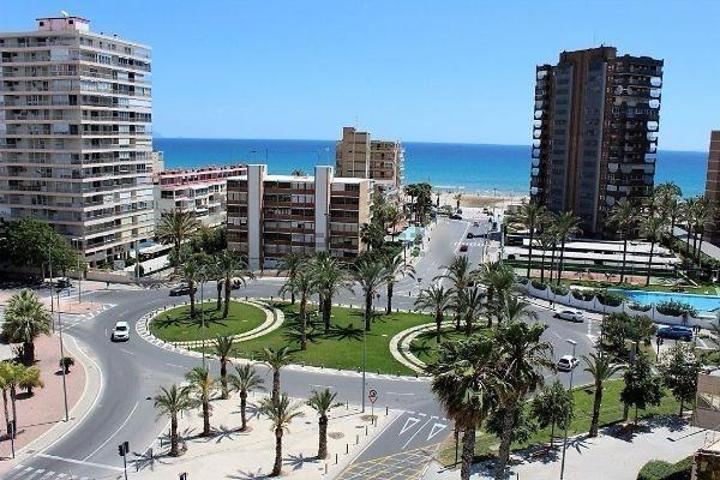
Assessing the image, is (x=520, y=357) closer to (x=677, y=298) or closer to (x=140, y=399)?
(x=140, y=399)

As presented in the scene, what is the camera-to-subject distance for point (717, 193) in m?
123

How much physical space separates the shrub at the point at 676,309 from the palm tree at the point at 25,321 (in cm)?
6363

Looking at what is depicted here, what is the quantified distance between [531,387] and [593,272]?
2962 inches

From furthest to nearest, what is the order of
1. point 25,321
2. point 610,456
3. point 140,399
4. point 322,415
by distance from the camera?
point 25,321 < point 140,399 < point 322,415 < point 610,456

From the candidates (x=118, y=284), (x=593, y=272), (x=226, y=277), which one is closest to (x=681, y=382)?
(x=226, y=277)

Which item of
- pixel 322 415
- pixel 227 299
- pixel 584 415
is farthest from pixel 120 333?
pixel 584 415

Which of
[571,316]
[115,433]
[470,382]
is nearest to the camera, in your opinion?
[470,382]

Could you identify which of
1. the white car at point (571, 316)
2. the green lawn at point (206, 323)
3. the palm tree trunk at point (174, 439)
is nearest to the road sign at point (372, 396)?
the palm tree trunk at point (174, 439)

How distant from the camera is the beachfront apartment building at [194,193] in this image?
411 feet

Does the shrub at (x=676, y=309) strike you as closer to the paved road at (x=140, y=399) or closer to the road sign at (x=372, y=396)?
the paved road at (x=140, y=399)

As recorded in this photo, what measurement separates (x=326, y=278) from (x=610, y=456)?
32886 mm

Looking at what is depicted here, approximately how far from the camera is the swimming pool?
8201cm

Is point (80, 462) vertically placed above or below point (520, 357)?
below

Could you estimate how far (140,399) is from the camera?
5456 cm
